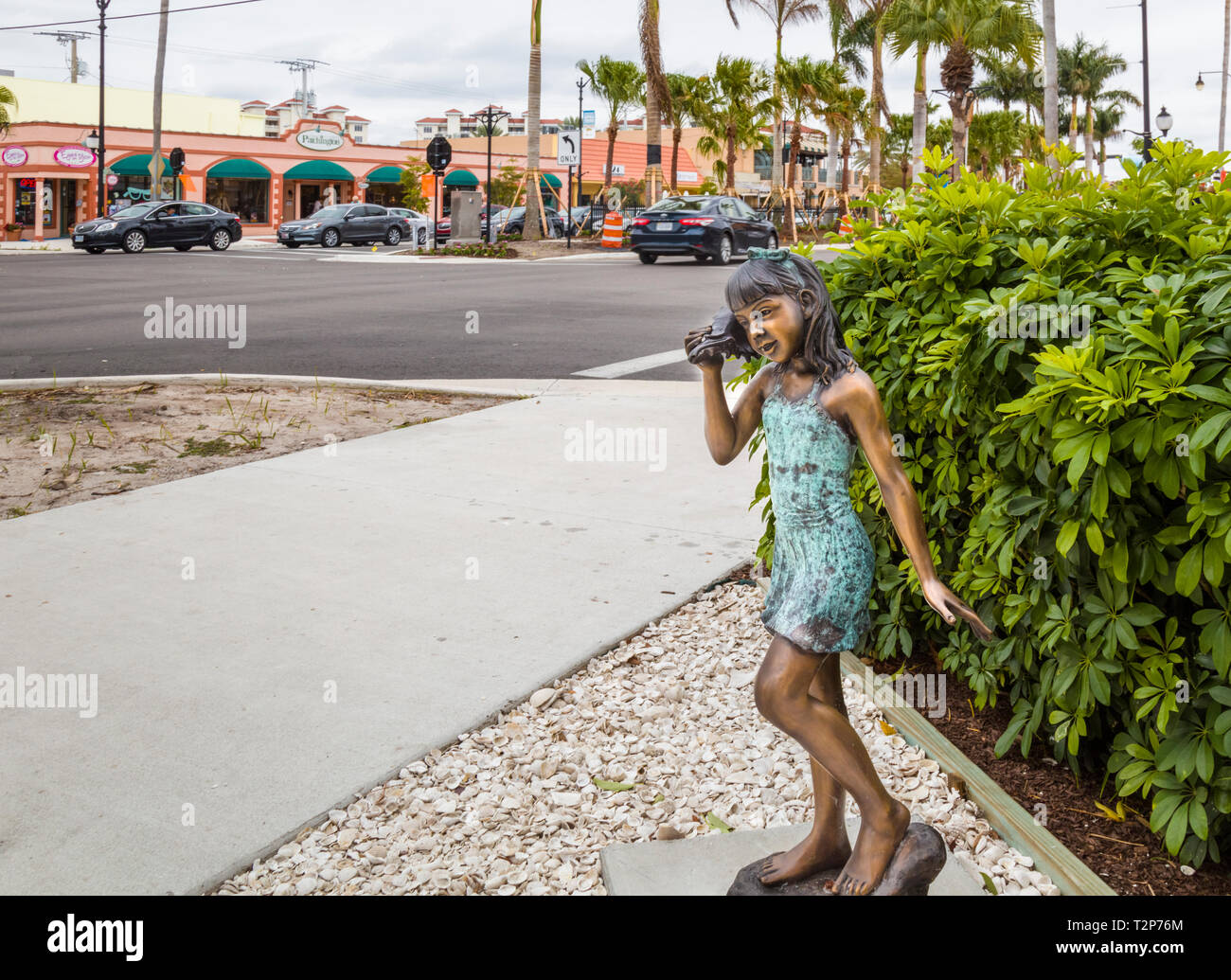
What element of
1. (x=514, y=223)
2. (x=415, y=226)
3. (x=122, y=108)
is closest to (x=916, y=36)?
(x=514, y=223)

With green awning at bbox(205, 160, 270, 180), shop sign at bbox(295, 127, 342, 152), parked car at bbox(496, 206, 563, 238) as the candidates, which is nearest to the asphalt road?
parked car at bbox(496, 206, 563, 238)

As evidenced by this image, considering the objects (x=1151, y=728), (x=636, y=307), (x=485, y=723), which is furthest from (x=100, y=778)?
(x=636, y=307)

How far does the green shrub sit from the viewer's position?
253cm

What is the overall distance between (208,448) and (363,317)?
26.3 feet

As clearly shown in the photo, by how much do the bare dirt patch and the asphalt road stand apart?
1299 millimetres

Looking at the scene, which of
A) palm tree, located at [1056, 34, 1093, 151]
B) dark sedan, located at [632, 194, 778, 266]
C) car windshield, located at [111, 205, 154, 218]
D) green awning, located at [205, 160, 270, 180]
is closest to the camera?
dark sedan, located at [632, 194, 778, 266]

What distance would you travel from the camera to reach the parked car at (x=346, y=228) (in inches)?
1506

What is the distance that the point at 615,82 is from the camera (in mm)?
53875

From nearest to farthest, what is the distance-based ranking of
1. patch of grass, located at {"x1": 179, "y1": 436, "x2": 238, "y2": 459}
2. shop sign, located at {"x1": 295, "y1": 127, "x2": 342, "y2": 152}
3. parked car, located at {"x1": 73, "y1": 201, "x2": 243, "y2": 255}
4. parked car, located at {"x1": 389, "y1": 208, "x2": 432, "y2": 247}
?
1. patch of grass, located at {"x1": 179, "y1": 436, "x2": 238, "y2": 459}
2. parked car, located at {"x1": 73, "y1": 201, "x2": 243, "y2": 255}
3. parked car, located at {"x1": 389, "y1": 208, "x2": 432, "y2": 247}
4. shop sign, located at {"x1": 295, "y1": 127, "x2": 342, "y2": 152}

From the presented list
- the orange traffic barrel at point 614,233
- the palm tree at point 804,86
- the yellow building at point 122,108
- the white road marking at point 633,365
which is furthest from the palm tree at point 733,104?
the white road marking at point 633,365

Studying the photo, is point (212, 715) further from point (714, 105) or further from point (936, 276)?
point (714, 105)

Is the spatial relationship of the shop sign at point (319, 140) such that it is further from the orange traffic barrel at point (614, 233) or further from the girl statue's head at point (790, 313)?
the girl statue's head at point (790, 313)

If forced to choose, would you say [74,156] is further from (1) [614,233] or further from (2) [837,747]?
(2) [837,747]

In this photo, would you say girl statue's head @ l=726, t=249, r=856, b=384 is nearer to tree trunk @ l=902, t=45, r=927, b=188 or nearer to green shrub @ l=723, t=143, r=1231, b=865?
green shrub @ l=723, t=143, r=1231, b=865
